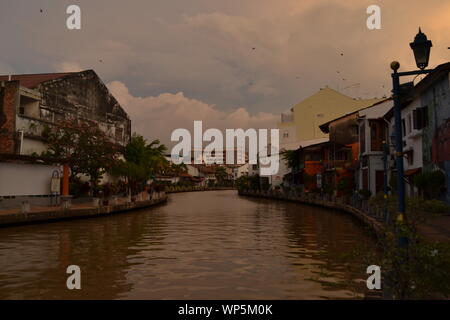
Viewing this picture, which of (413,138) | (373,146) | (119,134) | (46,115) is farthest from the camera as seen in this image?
(119,134)

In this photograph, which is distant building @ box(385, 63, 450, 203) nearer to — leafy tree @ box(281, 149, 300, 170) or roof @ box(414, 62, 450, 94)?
roof @ box(414, 62, 450, 94)

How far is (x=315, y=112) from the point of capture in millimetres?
73500

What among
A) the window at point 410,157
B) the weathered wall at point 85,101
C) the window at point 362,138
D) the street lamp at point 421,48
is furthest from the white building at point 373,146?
the street lamp at point 421,48

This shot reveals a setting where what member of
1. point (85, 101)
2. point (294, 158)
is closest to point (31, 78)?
point (85, 101)

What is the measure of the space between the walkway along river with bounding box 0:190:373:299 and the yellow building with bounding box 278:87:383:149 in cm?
5010

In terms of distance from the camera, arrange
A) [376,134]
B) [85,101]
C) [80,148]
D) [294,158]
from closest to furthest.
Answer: [80,148]
[376,134]
[85,101]
[294,158]

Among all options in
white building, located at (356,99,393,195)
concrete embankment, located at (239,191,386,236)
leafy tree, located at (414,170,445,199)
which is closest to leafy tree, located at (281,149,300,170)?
concrete embankment, located at (239,191,386,236)

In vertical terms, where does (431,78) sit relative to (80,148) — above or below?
above

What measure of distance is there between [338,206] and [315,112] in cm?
3991

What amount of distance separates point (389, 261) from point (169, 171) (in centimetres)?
11049

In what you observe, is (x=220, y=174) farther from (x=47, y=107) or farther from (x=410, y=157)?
(x=410, y=157)

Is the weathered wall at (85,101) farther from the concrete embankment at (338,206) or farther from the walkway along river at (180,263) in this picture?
the concrete embankment at (338,206)

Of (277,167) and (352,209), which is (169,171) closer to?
(277,167)
